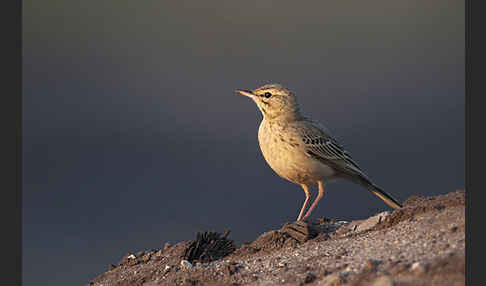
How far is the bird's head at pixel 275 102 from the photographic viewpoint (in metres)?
8.00

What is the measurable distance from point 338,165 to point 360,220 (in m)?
0.98

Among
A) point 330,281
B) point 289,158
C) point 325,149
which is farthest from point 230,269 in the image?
point 325,149

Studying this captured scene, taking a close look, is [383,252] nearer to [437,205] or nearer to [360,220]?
[437,205]

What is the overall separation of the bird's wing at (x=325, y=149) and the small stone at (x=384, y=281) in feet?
11.2

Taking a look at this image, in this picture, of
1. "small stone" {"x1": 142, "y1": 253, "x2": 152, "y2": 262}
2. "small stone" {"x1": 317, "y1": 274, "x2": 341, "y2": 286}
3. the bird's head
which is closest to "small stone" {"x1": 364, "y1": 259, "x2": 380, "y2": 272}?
"small stone" {"x1": 317, "y1": 274, "x2": 341, "y2": 286}

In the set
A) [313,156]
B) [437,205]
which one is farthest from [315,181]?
[437,205]

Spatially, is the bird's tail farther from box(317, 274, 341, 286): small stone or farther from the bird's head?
box(317, 274, 341, 286): small stone

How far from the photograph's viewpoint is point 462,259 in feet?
14.2

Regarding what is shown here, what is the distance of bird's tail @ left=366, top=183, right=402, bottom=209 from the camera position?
778cm

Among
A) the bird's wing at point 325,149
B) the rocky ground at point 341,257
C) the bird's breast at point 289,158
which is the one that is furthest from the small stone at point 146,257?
the bird's wing at point 325,149

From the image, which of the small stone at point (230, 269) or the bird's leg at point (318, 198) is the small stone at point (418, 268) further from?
the bird's leg at point (318, 198)

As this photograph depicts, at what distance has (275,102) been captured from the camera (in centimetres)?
802

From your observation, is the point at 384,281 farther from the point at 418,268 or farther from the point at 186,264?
the point at 186,264

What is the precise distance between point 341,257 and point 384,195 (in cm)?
272
